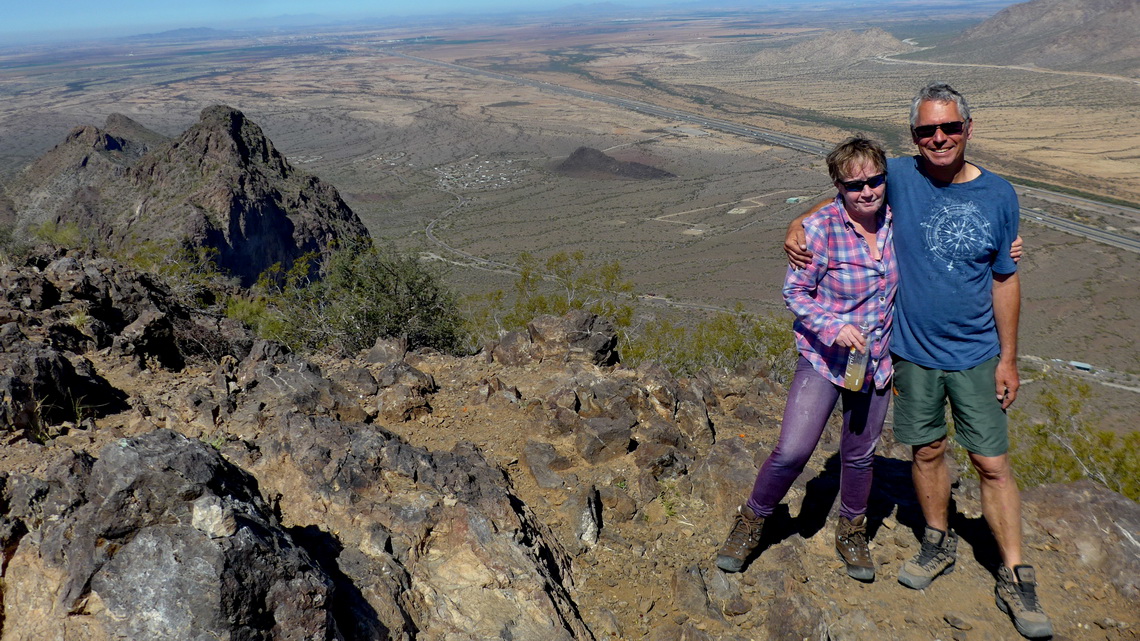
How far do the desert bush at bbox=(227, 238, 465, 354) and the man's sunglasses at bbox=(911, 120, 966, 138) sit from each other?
8.60 metres

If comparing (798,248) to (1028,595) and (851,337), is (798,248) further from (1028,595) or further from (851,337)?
(1028,595)

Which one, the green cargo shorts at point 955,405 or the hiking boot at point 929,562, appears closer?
the green cargo shorts at point 955,405

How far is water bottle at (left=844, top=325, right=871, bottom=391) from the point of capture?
338 cm

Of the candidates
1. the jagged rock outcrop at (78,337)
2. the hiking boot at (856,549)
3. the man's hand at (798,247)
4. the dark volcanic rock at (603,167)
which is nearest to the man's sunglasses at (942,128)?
the man's hand at (798,247)

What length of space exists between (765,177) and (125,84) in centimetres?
14318

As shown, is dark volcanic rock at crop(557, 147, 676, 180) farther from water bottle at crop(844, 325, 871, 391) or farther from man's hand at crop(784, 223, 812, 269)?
water bottle at crop(844, 325, 871, 391)

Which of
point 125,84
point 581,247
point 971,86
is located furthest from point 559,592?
point 125,84

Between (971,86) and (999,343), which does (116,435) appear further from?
(971,86)

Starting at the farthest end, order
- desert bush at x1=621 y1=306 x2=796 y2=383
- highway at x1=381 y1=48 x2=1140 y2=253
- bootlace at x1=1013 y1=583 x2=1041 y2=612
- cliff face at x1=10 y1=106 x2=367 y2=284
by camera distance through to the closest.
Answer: highway at x1=381 y1=48 x2=1140 y2=253 < cliff face at x1=10 y1=106 x2=367 y2=284 < desert bush at x1=621 y1=306 x2=796 y2=383 < bootlace at x1=1013 y1=583 x2=1041 y2=612

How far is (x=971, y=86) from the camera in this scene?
10406 cm

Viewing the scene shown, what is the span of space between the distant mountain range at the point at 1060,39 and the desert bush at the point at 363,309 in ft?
408

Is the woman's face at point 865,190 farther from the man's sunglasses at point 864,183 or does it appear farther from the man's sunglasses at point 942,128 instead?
the man's sunglasses at point 942,128

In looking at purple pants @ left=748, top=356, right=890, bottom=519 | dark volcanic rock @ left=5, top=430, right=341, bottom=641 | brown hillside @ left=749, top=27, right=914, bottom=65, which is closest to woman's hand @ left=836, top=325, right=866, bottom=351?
purple pants @ left=748, top=356, right=890, bottom=519

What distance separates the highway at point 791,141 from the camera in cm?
4597
